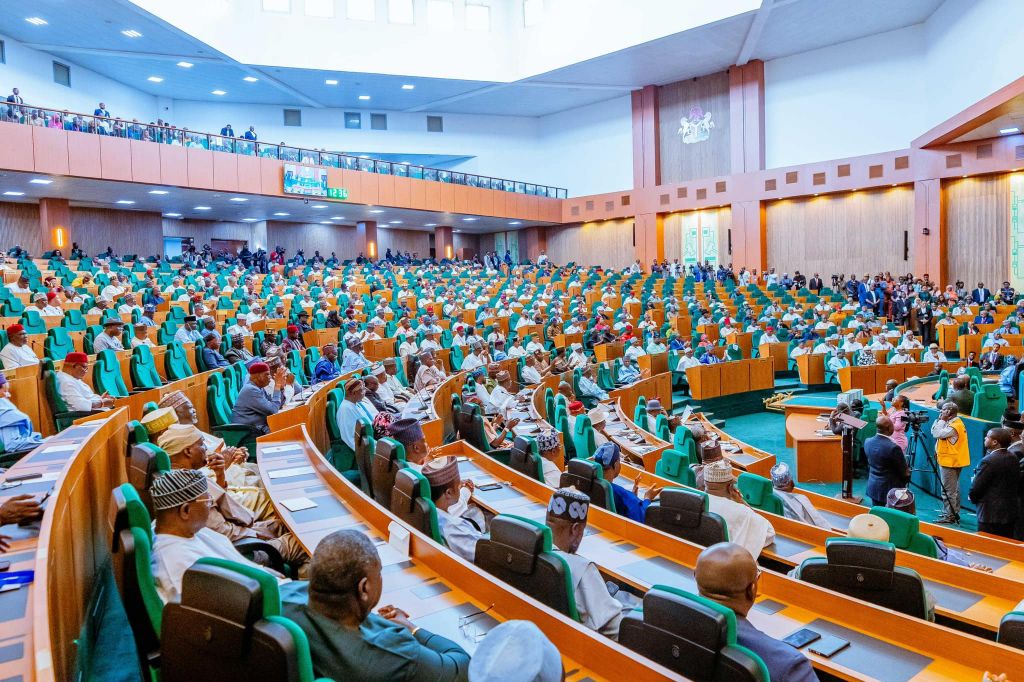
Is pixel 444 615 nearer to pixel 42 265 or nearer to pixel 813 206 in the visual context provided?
pixel 42 265

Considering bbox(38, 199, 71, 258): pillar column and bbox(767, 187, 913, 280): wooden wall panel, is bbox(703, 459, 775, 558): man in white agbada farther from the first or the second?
bbox(767, 187, 913, 280): wooden wall panel

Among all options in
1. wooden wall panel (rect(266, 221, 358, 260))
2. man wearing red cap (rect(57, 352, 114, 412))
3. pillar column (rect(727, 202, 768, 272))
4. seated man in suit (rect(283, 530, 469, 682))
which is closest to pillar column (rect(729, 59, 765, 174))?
pillar column (rect(727, 202, 768, 272))

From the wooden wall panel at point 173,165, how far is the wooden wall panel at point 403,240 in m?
11.9

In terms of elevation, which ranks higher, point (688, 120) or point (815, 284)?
point (688, 120)

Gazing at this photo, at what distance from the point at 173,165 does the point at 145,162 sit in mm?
709

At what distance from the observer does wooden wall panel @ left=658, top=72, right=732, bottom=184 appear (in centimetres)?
2539

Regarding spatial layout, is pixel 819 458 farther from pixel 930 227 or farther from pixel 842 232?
pixel 842 232

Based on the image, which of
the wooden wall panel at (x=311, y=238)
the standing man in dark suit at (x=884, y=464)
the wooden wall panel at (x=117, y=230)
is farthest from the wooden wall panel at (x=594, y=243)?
the standing man in dark suit at (x=884, y=464)

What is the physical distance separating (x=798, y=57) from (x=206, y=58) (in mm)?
18539

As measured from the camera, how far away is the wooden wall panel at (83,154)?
15578mm

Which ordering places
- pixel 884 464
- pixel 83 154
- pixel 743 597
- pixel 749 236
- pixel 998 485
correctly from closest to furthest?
pixel 743 597 < pixel 998 485 < pixel 884 464 < pixel 83 154 < pixel 749 236

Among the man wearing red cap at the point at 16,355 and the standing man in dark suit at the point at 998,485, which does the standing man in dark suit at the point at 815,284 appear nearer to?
the standing man in dark suit at the point at 998,485

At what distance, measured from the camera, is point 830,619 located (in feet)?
10.1

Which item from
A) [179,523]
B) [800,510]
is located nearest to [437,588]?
[179,523]
